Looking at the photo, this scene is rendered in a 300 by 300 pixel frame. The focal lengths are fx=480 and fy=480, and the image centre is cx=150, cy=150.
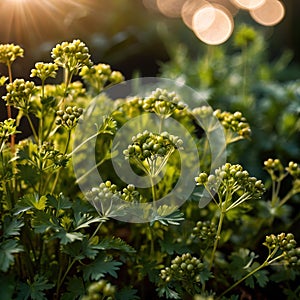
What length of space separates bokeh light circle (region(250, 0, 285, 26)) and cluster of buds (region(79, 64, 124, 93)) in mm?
3170

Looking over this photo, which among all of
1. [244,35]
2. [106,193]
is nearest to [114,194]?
[106,193]

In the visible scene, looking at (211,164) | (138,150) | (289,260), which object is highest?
(138,150)

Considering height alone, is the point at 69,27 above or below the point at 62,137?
above

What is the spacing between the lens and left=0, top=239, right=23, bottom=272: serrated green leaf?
33.9 inches

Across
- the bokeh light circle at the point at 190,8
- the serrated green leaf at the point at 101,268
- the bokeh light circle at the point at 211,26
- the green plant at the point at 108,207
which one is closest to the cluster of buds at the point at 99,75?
the green plant at the point at 108,207

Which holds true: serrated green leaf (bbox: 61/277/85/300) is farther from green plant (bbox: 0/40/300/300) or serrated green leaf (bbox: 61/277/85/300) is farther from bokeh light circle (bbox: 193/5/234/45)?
bokeh light circle (bbox: 193/5/234/45)

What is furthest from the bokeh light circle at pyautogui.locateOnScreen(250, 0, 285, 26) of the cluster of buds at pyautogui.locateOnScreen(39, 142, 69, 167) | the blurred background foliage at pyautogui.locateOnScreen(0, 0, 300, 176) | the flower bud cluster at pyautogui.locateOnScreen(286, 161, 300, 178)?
the cluster of buds at pyautogui.locateOnScreen(39, 142, 69, 167)

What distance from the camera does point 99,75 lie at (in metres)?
1.31

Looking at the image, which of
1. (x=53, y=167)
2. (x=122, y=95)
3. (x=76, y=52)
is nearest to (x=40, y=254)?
(x=53, y=167)

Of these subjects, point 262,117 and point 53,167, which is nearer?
point 53,167

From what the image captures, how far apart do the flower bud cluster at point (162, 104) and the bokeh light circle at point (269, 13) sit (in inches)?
131

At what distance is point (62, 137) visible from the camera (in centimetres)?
135

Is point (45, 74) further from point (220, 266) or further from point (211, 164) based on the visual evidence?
point (220, 266)

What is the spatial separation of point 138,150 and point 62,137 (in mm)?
424
